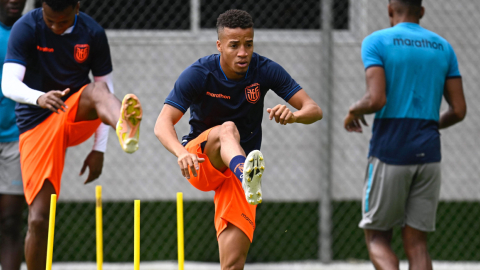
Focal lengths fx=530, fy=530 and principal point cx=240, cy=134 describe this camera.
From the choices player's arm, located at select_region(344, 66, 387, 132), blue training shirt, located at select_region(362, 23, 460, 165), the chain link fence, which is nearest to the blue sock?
player's arm, located at select_region(344, 66, 387, 132)

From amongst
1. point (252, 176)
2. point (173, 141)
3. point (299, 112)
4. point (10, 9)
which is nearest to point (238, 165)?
point (252, 176)

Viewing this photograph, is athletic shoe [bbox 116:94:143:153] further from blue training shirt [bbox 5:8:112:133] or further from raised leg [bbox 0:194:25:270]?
raised leg [bbox 0:194:25:270]

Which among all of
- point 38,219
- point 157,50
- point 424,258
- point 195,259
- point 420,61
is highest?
point 157,50

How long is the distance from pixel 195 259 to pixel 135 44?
7.27 feet

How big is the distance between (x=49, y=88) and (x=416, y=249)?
2.50 metres

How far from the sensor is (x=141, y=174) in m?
5.41

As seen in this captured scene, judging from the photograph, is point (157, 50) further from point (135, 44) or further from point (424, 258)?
point (424, 258)

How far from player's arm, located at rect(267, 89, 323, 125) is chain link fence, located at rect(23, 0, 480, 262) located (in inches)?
93.0

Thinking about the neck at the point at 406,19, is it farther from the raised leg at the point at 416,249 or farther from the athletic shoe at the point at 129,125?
the athletic shoe at the point at 129,125

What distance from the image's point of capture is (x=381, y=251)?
324cm

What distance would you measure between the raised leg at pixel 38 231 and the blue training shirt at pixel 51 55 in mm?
490

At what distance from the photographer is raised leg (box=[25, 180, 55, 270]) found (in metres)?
3.19

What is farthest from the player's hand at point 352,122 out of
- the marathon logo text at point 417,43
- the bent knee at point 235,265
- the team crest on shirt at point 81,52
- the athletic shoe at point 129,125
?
the team crest on shirt at point 81,52

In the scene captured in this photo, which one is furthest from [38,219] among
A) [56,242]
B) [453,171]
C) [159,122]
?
[453,171]
